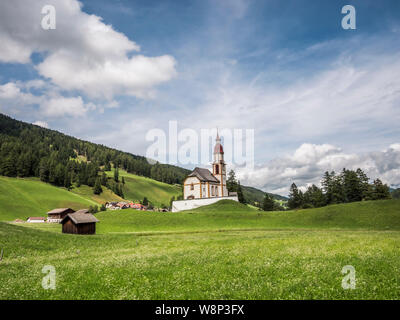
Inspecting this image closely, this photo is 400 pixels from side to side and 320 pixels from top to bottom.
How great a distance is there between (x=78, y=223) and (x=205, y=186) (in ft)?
190

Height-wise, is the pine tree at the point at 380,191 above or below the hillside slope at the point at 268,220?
above

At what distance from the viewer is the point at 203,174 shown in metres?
109

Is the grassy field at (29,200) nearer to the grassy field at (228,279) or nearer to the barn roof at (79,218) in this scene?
the barn roof at (79,218)

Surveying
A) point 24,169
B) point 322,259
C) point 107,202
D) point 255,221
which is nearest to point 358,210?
point 255,221

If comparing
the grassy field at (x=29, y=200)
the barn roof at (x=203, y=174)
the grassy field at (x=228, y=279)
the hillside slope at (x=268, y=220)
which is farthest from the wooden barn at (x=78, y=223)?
the grassy field at (x=29, y=200)

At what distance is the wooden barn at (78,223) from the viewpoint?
53812 mm

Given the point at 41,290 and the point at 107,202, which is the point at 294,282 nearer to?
the point at 41,290

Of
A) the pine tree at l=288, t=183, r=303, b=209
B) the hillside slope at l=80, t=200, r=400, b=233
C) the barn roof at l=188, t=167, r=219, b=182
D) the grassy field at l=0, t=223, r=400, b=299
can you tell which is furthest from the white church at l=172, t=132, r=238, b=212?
the grassy field at l=0, t=223, r=400, b=299

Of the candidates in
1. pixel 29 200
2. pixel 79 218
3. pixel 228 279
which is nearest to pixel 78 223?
pixel 79 218

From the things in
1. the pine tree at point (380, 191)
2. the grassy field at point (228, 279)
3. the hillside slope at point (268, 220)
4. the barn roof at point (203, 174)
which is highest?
the barn roof at point (203, 174)

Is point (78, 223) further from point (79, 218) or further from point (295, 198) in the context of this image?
point (295, 198)

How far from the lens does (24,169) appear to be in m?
175

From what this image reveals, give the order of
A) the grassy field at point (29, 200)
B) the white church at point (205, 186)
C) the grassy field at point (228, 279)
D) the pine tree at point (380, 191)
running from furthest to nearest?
the grassy field at point (29, 200), the white church at point (205, 186), the pine tree at point (380, 191), the grassy field at point (228, 279)
